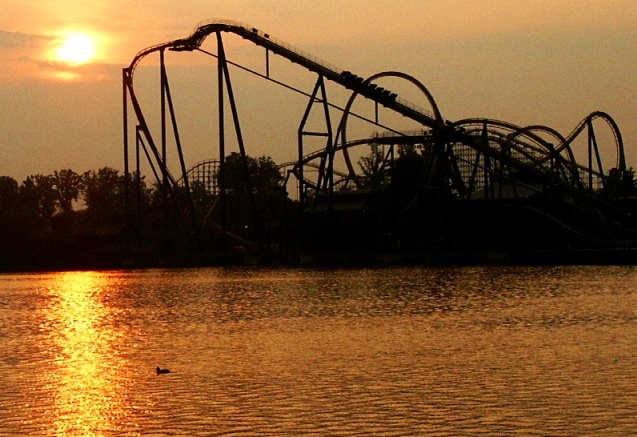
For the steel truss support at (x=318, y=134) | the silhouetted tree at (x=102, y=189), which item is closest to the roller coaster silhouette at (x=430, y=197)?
the steel truss support at (x=318, y=134)

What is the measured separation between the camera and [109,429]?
47.1 feet

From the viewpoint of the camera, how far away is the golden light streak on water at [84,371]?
15062 mm

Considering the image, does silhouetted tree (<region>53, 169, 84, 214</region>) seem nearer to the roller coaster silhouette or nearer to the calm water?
the roller coaster silhouette

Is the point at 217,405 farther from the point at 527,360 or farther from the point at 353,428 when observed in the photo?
the point at 527,360

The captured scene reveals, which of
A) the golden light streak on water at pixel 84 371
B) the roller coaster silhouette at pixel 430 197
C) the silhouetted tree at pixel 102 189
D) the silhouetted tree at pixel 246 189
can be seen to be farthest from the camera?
the silhouetted tree at pixel 102 189

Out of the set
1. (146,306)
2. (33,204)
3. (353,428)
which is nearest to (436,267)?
(146,306)

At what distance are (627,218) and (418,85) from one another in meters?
14.5

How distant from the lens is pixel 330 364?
20.1m

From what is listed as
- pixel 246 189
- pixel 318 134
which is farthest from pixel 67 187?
pixel 318 134

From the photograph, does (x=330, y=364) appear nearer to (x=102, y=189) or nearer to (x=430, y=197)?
(x=430, y=197)

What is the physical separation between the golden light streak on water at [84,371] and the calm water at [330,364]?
45 mm

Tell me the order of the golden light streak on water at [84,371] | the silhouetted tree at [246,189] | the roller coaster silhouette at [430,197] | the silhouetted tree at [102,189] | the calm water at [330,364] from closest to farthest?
the calm water at [330,364]
the golden light streak on water at [84,371]
the roller coaster silhouette at [430,197]
the silhouetted tree at [246,189]
the silhouetted tree at [102,189]

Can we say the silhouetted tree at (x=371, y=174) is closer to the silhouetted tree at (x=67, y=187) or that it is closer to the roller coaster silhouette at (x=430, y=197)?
the roller coaster silhouette at (x=430, y=197)

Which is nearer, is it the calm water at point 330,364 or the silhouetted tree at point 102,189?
the calm water at point 330,364
